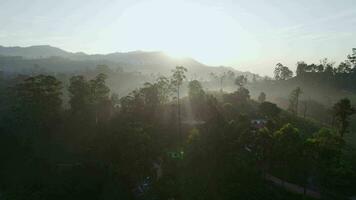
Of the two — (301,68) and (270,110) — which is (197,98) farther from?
(301,68)

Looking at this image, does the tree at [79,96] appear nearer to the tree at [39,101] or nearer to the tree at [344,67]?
the tree at [39,101]

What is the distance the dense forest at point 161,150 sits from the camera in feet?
115

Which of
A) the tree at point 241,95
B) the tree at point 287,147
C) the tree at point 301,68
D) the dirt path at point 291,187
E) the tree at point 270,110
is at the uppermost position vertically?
the tree at point 301,68

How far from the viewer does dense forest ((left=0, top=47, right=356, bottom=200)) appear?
115 ft

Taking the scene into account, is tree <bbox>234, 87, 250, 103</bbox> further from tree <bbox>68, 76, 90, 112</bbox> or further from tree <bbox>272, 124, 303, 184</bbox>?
tree <bbox>68, 76, 90, 112</bbox>

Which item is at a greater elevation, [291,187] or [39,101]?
Result: [39,101]

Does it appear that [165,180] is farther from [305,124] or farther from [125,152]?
[305,124]

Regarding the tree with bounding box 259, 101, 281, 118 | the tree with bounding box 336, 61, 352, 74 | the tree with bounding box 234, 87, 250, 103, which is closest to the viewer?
the tree with bounding box 259, 101, 281, 118

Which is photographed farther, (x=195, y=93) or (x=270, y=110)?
(x=195, y=93)

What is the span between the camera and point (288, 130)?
35.2m

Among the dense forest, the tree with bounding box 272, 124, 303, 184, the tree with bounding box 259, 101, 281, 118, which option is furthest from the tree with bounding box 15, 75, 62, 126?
the tree with bounding box 259, 101, 281, 118

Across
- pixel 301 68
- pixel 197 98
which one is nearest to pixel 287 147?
pixel 197 98

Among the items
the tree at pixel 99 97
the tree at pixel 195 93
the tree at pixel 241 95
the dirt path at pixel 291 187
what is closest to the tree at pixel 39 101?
the tree at pixel 99 97

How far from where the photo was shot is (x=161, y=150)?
46500 mm
